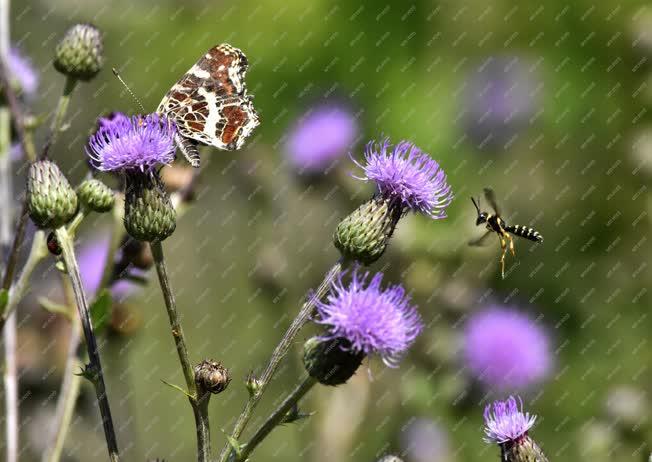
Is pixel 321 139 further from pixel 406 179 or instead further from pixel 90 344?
pixel 90 344

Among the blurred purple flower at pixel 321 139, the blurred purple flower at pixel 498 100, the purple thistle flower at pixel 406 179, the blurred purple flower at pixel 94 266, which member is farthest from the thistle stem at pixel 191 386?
the blurred purple flower at pixel 498 100

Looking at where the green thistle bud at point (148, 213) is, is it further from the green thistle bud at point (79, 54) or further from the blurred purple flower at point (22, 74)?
the blurred purple flower at point (22, 74)

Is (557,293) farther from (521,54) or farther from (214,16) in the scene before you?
(214,16)

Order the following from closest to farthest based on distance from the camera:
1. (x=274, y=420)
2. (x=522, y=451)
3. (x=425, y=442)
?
(x=274, y=420)
(x=522, y=451)
(x=425, y=442)

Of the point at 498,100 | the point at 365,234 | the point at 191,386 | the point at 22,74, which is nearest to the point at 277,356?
the point at 191,386

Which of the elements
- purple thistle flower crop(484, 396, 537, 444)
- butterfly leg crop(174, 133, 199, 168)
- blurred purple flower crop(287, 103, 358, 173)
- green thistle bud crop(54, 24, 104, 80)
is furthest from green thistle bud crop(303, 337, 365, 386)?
blurred purple flower crop(287, 103, 358, 173)

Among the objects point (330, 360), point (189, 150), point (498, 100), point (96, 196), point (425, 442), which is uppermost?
point (498, 100)
